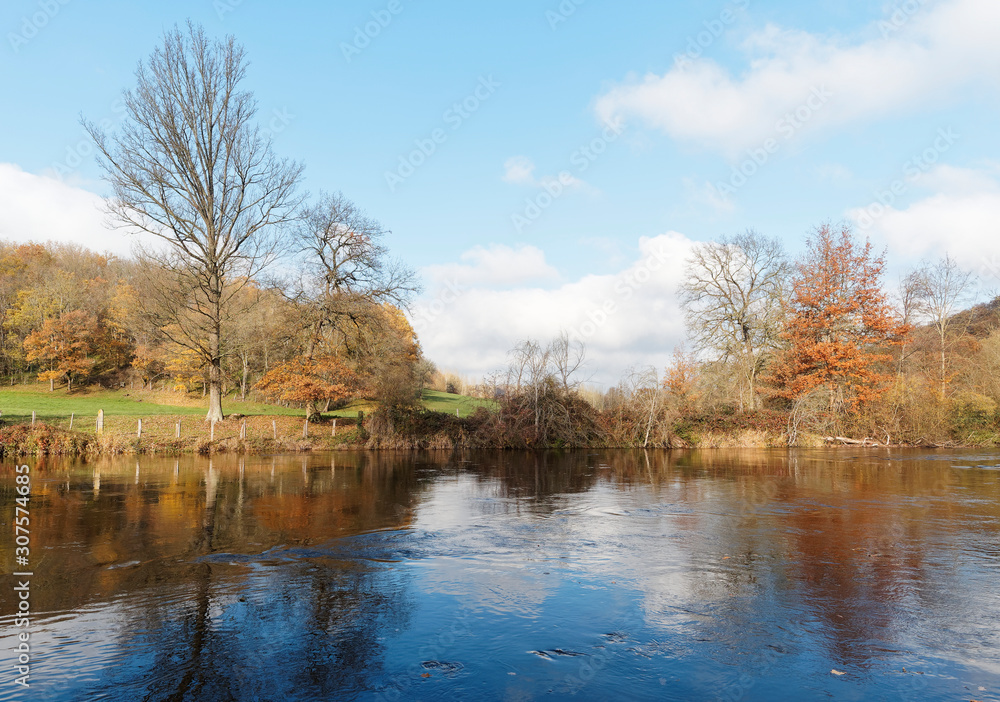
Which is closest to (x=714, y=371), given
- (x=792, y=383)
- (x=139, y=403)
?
(x=792, y=383)

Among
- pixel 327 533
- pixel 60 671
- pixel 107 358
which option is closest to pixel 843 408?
pixel 327 533

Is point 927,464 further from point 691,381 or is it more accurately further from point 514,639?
point 514,639

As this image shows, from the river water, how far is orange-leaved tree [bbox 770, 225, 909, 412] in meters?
22.0

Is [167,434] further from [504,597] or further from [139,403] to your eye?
[504,597]

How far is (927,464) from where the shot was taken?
78.9ft

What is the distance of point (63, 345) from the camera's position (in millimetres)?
51406

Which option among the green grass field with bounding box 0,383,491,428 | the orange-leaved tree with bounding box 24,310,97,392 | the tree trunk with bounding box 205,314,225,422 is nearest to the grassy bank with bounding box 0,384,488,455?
the tree trunk with bounding box 205,314,225,422

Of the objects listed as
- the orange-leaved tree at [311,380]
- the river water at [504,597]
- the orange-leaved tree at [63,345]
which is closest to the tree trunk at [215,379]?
the orange-leaved tree at [311,380]

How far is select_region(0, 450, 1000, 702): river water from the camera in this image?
17.1 feet

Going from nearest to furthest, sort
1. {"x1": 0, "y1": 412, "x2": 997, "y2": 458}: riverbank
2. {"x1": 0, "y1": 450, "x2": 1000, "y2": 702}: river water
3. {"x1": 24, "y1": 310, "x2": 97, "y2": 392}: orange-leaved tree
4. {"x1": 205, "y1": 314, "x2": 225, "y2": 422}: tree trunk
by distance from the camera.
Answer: {"x1": 0, "y1": 450, "x2": 1000, "y2": 702}: river water < {"x1": 0, "y1": 412, "x2": 997, "y2": 458}: riverbank < {"x1": 205, "y1": 314, "x2": 225, "y2": 422}: tree trunk < {"x1": 24, "y1": 310, "x2": 97, "y2": 392}: orange-leaved tree

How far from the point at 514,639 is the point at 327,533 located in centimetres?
586

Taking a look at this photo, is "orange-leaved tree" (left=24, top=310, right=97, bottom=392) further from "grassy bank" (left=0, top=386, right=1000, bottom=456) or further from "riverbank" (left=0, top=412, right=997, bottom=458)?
"riverbank" (left=0, top=412, right=997, bottom=458)

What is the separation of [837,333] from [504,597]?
36.0m

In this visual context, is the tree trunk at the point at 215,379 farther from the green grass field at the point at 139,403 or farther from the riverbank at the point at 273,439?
the green grass field at the point at 139,403
